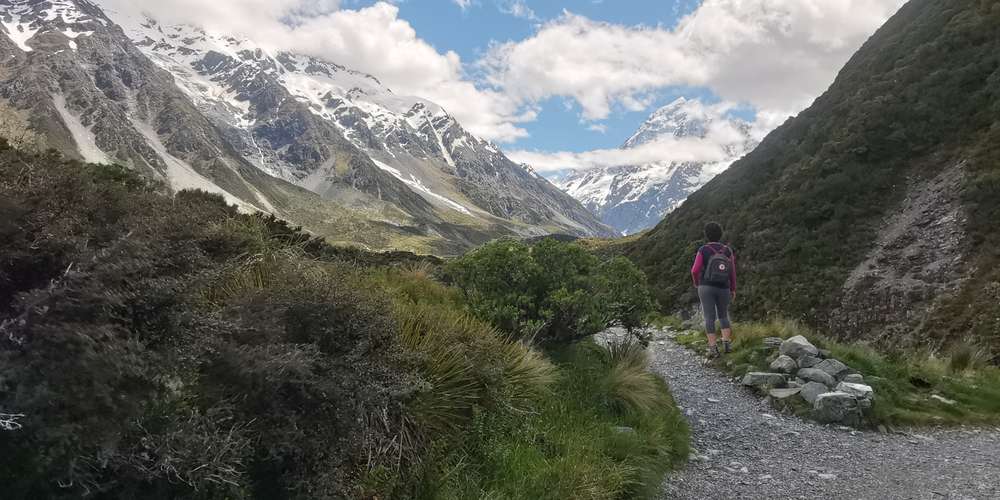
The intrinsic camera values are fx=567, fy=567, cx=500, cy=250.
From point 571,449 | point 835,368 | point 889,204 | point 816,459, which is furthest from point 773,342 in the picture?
point 889,204

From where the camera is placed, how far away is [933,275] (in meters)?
17.0

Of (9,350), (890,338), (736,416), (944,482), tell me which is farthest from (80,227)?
(890,338)

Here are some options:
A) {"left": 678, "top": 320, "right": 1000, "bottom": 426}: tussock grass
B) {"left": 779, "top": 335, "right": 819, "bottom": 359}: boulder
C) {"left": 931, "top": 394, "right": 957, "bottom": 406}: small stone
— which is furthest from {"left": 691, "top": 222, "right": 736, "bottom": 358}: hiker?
{"left": 931, "top": 394, "right": 957, "bottom": 406}: small stone

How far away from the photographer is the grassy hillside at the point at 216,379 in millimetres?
2385

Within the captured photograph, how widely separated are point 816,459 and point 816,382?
3116mm

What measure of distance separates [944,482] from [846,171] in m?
22.1

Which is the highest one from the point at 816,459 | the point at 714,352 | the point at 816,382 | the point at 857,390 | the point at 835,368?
the point at 835,368

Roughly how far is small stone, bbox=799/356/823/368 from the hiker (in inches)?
66.8

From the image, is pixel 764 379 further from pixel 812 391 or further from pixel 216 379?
pixel 216 379

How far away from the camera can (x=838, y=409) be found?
8.86 m

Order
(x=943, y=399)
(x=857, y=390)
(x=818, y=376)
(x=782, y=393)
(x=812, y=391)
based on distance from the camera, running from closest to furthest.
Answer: (x=857, y=390), (x=812, y=391), (x=943, y=399), (x=782, y=393), (x=818, y=376)

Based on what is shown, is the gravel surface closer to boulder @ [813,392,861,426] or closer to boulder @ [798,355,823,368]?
boulder @ [813,392,861,426]

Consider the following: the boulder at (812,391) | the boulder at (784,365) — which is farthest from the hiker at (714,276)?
the boulder at (812,391)

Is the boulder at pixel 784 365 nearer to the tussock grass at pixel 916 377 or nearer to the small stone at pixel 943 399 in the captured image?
the tussock grass at pixel 916 377
